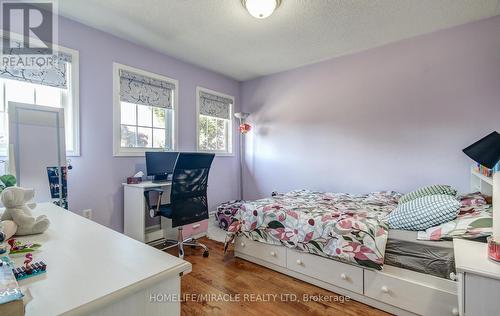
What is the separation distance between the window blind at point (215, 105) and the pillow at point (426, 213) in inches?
118

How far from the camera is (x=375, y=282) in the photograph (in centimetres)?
164

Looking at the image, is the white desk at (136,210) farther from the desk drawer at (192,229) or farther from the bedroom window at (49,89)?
the bedroom window at (49,89)

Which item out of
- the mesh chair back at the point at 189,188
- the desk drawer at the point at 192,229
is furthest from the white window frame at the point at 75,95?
the desk drawer at the point at 192,229

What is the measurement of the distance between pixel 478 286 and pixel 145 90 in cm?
340

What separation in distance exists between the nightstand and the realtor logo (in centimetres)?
352

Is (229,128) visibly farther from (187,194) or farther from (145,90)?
(187,194)

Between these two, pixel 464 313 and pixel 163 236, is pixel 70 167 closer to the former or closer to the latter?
pixel 163 236

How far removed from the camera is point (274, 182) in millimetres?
4031

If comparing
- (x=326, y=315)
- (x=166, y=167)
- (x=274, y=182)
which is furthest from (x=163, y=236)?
(x=326, y=315)

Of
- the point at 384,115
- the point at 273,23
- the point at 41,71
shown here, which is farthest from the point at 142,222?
the point at 384,115

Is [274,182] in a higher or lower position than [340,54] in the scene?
lower

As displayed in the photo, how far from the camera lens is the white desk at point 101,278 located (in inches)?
19.5

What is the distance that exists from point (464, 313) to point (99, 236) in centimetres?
155

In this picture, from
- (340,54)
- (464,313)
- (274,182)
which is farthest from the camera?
(274,182)
